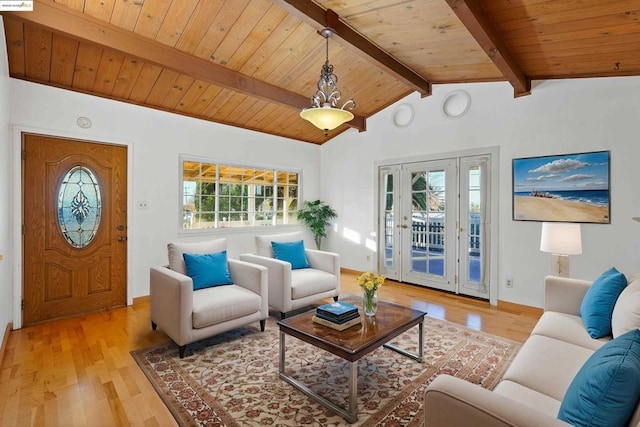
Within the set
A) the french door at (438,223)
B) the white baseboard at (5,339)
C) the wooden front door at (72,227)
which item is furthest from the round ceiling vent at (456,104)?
the white baseboard at (5,339)

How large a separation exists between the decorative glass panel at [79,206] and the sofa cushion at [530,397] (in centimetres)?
417

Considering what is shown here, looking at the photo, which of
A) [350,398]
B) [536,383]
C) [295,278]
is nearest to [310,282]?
[295,278]

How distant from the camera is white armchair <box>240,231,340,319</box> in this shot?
3.48 meters

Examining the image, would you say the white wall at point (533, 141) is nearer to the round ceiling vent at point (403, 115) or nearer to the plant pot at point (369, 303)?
the round ceiling vent at point (403, 115)

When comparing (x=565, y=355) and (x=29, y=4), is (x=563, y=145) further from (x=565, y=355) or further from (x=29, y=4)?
(x=29, y=4)

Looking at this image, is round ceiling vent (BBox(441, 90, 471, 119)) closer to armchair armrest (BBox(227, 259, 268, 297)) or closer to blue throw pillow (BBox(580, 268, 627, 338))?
blue throw pillow (BBox(580, 268, 627, 338))

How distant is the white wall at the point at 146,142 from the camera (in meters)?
3.34

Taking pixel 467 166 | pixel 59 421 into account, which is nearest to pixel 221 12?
pixel 59 421

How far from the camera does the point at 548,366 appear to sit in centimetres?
166

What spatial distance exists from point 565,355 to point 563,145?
8.98 feet

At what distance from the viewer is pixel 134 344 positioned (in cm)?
292

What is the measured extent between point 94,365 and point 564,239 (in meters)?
4.04

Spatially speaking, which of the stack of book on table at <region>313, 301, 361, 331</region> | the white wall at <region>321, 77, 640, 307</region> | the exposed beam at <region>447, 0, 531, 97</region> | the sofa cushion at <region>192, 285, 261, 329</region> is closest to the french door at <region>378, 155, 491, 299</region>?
the white wall at <region>321, 77, 640, 307</region>

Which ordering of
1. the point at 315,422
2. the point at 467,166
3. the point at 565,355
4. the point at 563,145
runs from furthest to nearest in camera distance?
the point at 467,166 < the point at 563,145 < the point at 315,422 < the point at 565,355
